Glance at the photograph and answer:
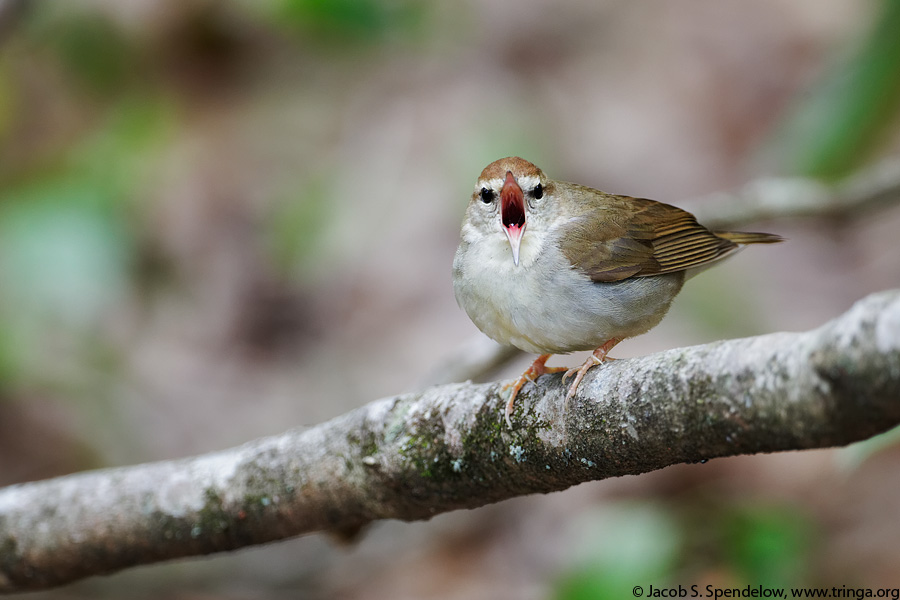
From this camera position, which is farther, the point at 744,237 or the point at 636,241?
the point at 744,237

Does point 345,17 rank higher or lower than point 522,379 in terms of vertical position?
higher

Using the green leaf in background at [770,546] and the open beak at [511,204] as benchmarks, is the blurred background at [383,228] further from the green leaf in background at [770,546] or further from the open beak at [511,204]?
the open beak at [511,204]

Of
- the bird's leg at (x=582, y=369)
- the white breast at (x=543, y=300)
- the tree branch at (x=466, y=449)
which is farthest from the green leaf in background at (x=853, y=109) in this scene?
the tree branch at (x=466, y=449)

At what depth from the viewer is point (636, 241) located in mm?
3355

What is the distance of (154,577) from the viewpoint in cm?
503

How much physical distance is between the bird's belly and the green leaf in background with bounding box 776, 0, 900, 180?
1.20 m

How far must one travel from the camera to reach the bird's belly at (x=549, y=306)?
2855mm

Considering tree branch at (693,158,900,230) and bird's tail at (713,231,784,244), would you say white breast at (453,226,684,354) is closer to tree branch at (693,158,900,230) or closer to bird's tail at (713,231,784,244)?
bird's tail at (713,231,784,244)

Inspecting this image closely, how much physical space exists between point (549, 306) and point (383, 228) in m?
4.47

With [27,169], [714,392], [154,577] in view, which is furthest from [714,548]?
[27,169]

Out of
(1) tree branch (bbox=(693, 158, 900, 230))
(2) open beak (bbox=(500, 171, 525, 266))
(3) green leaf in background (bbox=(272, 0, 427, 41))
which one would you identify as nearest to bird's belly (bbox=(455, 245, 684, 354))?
(2) open beak (bbox=(500, 171, 525, 266))

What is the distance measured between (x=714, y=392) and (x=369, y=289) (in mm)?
5552

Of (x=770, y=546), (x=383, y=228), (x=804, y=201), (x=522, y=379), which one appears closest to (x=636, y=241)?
(x=522, y=379)

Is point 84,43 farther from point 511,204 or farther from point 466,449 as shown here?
point 466,449
